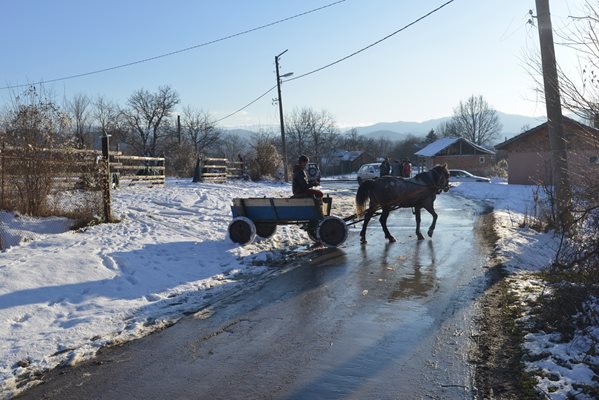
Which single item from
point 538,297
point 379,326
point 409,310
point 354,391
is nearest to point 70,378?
Result: point 354,391

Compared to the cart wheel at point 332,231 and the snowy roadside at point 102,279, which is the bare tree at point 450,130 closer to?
the cart wheel at point 332,231

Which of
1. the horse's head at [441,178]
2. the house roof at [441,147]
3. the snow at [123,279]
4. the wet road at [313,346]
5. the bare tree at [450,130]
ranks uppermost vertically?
the bare tree at [450,130]

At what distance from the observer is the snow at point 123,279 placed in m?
5.46

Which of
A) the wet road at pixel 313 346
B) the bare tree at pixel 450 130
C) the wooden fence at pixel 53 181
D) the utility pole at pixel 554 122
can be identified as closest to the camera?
the wet road at pixel 313 346

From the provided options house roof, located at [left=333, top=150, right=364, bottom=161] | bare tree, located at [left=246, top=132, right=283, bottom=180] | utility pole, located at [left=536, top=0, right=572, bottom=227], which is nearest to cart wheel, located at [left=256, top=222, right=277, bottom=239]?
utility pole, located at [left=536, top=0, right=572, bottom=227]

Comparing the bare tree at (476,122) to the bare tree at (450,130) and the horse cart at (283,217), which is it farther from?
the horse cart at (283,217)

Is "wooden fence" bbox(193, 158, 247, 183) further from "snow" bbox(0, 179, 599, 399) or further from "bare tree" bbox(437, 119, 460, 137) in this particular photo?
"bare tree" bbox(437, 119, 460, 137)

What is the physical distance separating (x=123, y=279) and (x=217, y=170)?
28.1m

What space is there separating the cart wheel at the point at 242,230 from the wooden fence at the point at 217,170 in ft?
67.0

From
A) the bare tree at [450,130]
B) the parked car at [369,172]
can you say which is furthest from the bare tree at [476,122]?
the parked car at [369,172]

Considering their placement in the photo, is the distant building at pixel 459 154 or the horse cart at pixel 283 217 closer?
the horse cart at pixel 283 217

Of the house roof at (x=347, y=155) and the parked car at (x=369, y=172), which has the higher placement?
the house roof at (x=347, y=155)

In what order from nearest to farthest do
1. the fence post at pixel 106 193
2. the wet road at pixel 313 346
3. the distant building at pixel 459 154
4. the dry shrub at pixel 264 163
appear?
the wet road at pixel 313 346, the fence post at pixel 106 193, the dry shrub at pixel 264 163, the distant building at pixel 459 154

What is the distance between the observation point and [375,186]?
44.1 ft
